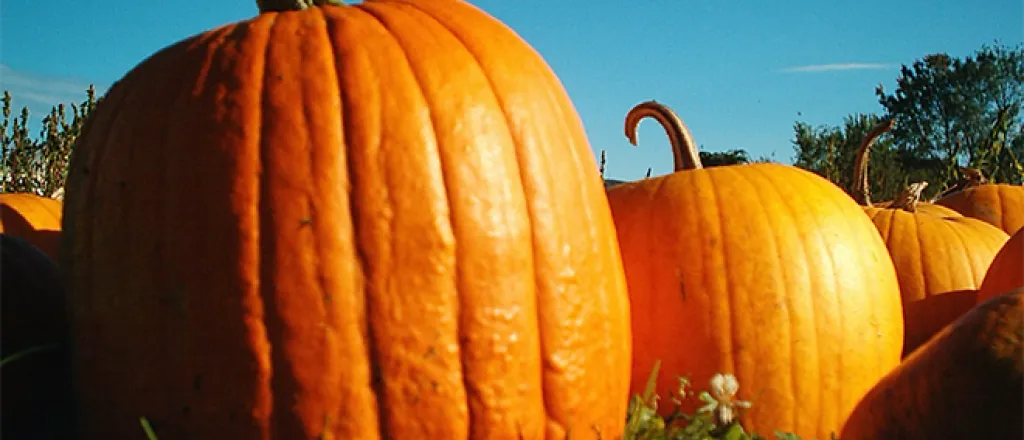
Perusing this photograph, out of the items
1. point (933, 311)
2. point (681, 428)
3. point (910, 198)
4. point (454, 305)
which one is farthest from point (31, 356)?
point (910, 198)

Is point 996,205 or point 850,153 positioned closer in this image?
point 996,205

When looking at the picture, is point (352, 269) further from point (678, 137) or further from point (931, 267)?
point (931, 267)

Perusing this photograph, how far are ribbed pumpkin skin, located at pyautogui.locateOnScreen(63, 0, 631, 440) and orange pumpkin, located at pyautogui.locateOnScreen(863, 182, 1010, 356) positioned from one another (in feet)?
7.97

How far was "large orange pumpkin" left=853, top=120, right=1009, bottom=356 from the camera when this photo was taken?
3.56 m

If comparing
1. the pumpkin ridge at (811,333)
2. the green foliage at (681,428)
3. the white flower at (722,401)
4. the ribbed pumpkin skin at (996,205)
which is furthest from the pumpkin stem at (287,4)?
the ribbed pumpkin skin at (996,205)

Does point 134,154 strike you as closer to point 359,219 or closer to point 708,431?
point 359,219

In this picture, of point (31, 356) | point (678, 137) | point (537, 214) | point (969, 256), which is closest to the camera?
point (537, 214)

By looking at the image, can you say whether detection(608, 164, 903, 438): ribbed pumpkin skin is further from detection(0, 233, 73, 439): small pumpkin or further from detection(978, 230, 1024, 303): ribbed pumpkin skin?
detection(0, 233, 73, 439): small pumpkin

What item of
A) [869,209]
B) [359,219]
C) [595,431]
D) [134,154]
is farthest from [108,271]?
[869,209]

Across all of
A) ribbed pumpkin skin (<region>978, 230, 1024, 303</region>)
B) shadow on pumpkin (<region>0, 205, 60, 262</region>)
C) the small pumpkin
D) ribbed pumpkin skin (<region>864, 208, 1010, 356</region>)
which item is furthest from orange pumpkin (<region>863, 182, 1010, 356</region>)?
shadow on pumpkin (<region>0, 205, 60, 262</region>)

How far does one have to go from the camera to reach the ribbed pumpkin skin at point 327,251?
4.73ft

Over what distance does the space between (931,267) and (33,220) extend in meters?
3.65

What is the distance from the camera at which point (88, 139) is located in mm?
1682

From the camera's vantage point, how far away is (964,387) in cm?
167
